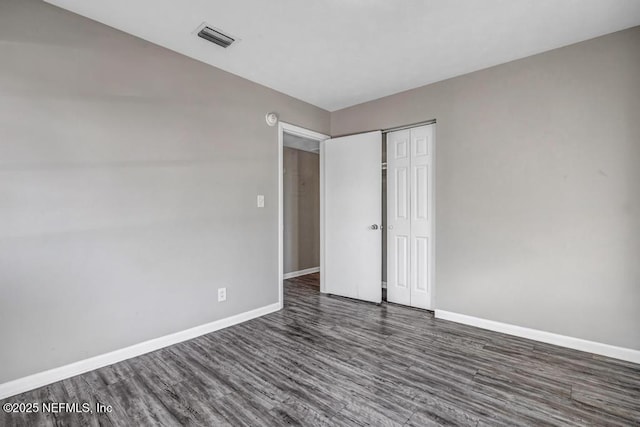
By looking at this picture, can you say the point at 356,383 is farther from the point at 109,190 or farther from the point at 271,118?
the point at 271,118

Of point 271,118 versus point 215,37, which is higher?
point 215,37

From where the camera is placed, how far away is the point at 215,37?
240 centimetres

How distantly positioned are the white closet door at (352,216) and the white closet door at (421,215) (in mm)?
399

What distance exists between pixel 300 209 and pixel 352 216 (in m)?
1.72

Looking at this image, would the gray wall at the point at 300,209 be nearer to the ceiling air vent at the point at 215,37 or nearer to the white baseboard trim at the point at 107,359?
the white baseboard trim at the point at 107,359

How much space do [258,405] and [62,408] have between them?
115 centimetres

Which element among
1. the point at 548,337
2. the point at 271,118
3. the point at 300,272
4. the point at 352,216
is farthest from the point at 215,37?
the point at 300,272

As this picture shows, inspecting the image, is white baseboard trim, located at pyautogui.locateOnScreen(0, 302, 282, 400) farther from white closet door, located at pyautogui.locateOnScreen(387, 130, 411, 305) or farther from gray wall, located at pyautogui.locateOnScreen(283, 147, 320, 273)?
gray wall, located at pyautogui.locateOnScreen(283, 147, 320, 273)

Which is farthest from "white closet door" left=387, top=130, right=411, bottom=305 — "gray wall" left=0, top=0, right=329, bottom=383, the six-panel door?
"gray wall" left=0, top=0, right=329, bottom=383

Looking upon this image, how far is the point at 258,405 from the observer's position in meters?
1.79

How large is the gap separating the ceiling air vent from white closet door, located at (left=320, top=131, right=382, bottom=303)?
75.3 inches

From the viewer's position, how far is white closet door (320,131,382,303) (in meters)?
3.74

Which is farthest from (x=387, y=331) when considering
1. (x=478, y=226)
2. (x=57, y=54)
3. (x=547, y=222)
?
(x=57, y=54)

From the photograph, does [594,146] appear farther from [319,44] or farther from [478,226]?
[319,44]
